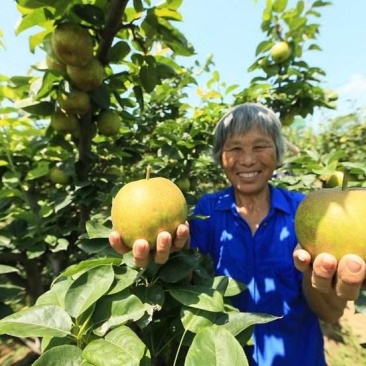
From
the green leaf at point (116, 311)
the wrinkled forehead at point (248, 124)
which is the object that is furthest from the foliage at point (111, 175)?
the wrinkled forehead at point (248, 124)

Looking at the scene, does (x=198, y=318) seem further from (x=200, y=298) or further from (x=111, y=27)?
(x=111, y=27)

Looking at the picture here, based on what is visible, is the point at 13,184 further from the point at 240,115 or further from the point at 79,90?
Answer: the point at 240,115

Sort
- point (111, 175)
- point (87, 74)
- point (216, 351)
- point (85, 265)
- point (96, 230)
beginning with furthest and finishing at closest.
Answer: point (111, 175), point (87, 74), point (96, 230), point (85, 265), point (216, 351)

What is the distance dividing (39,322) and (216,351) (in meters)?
0.36

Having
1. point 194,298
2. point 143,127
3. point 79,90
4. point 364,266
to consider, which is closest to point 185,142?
point 143,127

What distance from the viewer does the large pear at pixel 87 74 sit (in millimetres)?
1438

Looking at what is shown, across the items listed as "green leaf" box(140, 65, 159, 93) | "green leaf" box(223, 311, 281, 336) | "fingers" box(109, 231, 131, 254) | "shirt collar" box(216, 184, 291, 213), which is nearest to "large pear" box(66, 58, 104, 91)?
"green leaf" box(140, 65, 159, 93)

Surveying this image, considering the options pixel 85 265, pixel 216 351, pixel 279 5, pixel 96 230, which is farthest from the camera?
pixel 279 5

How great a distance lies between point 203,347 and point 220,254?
0.62 metres

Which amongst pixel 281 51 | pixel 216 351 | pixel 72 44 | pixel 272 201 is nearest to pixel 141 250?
pixel 216 351

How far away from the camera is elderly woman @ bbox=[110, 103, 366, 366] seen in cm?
120

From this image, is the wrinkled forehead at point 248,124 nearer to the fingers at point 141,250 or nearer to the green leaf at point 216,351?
the fingers at point 141,250

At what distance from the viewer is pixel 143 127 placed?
257 centimetres

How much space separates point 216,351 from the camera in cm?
67
